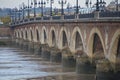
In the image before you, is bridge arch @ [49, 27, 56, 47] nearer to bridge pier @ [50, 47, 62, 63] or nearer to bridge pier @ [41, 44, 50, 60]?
bridge pier @ [41, 44, 50, 60]

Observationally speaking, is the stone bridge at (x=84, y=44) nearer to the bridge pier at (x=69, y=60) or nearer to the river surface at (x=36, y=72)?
the bridge pier at (x=69, y=60)

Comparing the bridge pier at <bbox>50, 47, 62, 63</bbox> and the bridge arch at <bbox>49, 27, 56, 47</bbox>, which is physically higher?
the bridge arch at <bbox>49, 27, 56, 47</bbox>

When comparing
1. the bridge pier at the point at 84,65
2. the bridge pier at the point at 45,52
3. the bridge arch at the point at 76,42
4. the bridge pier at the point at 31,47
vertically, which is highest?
the bridge arch at the point at 76,42

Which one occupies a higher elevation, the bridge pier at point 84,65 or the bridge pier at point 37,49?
the bridge pier at point 84,65

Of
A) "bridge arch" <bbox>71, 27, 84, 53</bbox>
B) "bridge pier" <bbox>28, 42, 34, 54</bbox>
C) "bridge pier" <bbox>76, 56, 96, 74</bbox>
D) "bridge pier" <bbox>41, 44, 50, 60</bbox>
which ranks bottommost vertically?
"bridge pier" <bbox>28, 42, 34, 54</bbox>

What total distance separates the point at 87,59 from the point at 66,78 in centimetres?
445

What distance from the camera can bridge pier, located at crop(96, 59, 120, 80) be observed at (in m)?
43.7

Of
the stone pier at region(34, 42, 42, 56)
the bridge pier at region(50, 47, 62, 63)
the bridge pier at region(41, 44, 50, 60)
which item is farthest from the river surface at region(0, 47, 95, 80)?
the stone pier at region(34, 42, 42, 56)

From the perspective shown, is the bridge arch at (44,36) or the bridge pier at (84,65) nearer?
the bridge pier at (84,65)

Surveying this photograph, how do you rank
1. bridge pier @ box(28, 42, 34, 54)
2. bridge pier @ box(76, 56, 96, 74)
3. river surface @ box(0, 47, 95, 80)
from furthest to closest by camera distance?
bridge pier @ box(28, 42, 34, 54) < bridge pier @ box(76, 56, 96, 74) < river surface @ box(0, 47, 95, 80)

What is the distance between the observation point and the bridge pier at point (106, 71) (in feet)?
143

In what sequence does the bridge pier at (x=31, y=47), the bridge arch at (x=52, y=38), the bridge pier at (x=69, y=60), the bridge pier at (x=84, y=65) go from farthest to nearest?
the bridge pier at (x=31, y=47) → the bridge arch at (x=52, y=38) → the bridge pier at (x=69, y=60) → the bridge pier at (x=84, y=65)

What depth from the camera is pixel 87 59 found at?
52.6 m

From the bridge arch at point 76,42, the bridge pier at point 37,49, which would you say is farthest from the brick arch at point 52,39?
the bridge arch at point 76,42
